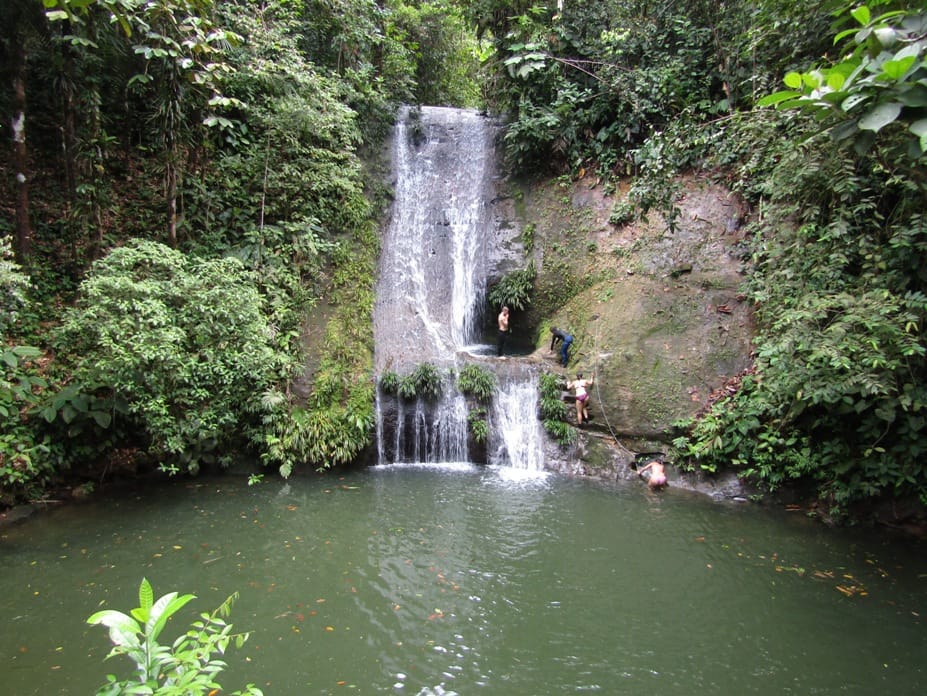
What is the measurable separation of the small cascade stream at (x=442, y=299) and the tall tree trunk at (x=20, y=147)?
19.6 ft

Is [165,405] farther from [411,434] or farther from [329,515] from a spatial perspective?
[411,434]

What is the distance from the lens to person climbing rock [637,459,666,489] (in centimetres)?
820

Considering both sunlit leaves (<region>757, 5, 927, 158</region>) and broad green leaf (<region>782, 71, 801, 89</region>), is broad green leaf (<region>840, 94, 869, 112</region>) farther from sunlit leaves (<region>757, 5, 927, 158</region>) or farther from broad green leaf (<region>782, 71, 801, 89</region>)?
broad green leaf (<region>782, 71, 801, 89</region>)

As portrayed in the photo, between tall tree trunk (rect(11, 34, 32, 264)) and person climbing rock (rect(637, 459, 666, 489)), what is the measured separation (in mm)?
10277

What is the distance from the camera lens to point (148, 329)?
21.2 feet

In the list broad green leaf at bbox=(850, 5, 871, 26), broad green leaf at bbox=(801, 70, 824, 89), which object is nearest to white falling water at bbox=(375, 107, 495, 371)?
broad green leaf at bbox=(801, 70, 824, 89)

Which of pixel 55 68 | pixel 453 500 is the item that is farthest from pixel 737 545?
pixel 55 68

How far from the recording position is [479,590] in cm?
533

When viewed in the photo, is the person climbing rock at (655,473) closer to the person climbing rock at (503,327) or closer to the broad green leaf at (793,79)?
the person climbing rock at (503,327)

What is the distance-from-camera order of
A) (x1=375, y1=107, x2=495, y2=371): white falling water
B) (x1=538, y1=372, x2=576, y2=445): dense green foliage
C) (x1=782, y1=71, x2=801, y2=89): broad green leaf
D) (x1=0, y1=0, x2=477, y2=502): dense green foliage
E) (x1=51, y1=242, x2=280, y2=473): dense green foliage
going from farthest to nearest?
(x1=375, y1=107, x2=495, y2=371): white falling water
(x1=538, y1=372, x2=576, y2=445): dense green foliage
(x1=0, y1=0, x2=477, y2=502): dense green foliage
(x1=51, y1=242, x2=280, y2=473): dense green foliage
(x1=782, y1=71, x2=801, y2=89): broad green leaf

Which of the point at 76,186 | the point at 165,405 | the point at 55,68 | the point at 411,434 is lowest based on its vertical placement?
the point at 411,434

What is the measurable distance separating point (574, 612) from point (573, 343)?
6.19 meters

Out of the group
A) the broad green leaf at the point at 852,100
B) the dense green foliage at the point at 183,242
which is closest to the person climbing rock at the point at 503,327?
the dense green foliage at the point at 183,242

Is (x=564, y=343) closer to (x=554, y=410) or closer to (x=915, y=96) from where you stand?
(x=554, y=410)
